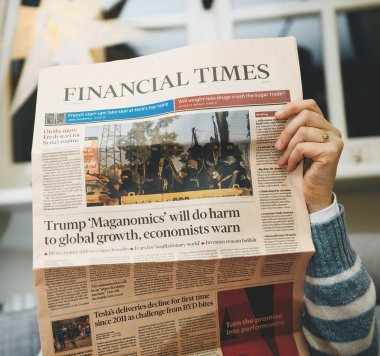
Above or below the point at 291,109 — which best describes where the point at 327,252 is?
below

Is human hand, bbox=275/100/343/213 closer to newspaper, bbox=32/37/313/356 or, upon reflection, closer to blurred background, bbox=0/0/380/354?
newspaper, bbox=32/37/313/356

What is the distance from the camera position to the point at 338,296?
591 mm

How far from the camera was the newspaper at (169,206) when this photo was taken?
1.84ft

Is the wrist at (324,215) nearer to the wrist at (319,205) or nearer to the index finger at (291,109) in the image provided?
the wrist at (319,205)

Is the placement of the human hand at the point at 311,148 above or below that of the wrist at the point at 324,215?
above

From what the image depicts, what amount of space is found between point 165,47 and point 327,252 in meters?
1.09

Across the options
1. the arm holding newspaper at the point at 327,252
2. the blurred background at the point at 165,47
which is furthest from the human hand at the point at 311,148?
the blurred background at the point at 165,47

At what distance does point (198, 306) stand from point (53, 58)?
1.20 m

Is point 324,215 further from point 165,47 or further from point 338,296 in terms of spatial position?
point 165,47

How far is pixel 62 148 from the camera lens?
57 centimetres

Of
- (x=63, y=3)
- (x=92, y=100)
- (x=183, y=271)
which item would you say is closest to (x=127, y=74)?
(x=92, y=100)

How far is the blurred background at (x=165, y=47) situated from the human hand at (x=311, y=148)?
1.97 feet

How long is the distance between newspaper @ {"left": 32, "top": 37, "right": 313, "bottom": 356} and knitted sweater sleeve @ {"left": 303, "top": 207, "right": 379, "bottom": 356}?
0.04 metres

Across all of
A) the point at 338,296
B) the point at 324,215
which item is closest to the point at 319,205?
the point at 324,215
